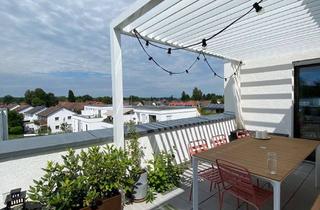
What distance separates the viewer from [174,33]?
128 inches

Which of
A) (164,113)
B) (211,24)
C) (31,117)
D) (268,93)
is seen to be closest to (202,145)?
(211,24)

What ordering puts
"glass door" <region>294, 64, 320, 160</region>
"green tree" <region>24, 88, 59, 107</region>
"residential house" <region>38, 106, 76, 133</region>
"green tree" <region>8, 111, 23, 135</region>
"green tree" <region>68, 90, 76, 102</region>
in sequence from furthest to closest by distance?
"green tree" <region>68, 90, 76, 102</region>, "green tree" <region>24, 88, 59, 107</region>, "residential house" <region>38, 106, 76, 133</region>, "green tree" <region>8, 111, 23, 135</region>, "glass door" <region>294, 64, 320, 160</region>

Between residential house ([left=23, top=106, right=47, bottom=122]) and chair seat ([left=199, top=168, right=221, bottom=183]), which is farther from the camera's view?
residential house ([left=23, top=106, right=47, bottom=122])

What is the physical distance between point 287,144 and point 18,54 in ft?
50.5

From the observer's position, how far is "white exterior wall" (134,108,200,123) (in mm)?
19484

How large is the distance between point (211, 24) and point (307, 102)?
11.0ft

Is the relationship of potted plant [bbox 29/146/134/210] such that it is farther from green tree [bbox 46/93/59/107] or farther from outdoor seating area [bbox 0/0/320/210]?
green tree [bbox 46/93/59/107]

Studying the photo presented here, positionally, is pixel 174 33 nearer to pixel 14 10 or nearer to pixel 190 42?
pixel 190 42

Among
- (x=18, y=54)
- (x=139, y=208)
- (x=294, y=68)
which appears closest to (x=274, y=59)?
(x=294, y=68)

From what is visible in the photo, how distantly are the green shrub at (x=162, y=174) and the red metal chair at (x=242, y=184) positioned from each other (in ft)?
3.58

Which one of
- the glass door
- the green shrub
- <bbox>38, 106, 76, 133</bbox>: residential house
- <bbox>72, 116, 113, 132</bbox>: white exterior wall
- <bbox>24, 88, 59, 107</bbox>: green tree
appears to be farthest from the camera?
<bbox>24, 88, 59, 107</bbox>: green tree

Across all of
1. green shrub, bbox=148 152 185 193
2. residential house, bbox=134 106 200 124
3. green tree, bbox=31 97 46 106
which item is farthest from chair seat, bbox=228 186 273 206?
green tree, bbox=31 97 46 106

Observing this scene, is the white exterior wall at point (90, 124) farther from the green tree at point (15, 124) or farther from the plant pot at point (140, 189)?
the plant pot at point (140, 189)

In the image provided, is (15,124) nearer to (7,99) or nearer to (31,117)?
(7,99)
